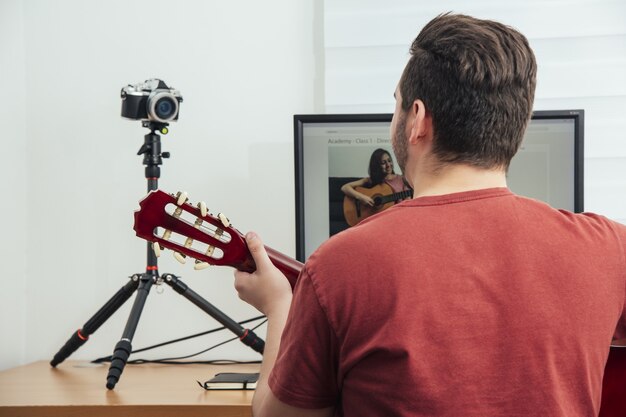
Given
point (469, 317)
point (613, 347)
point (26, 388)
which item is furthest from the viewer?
point (26, 388)

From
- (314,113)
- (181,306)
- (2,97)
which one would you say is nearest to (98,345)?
(181,306)

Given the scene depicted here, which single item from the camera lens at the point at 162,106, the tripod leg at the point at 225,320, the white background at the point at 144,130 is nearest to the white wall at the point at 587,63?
the white background at the point at 144,130

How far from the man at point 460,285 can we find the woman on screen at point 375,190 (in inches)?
33.5

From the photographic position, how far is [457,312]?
0.73 metres

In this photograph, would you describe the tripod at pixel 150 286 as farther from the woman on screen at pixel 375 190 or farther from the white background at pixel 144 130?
the woman on screen at pixel 375 190

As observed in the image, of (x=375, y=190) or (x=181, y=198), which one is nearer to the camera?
(x=181, y=198)

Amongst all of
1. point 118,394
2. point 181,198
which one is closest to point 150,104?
point 118,394

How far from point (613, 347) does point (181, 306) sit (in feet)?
3.92

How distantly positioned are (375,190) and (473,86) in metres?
0.91

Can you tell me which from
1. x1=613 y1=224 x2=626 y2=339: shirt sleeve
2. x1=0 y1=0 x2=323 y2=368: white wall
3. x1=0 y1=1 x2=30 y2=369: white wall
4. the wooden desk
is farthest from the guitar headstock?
x1=0 y1=1 x2=30 y2=369: white wall

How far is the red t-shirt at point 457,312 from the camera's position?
732 millimetres

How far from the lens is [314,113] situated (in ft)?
6.25

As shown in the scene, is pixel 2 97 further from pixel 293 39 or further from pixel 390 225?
pixel 390 225

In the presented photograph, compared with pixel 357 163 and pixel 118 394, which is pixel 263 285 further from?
pixel 357 163
